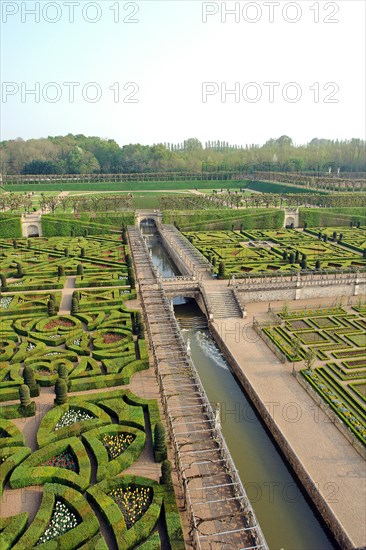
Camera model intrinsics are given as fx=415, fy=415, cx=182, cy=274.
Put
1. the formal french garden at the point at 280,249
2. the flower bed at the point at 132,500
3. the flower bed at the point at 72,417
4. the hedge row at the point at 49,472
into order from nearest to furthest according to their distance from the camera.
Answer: the flower bed at the point at 132,500 → the hedge row at the point at 49,472 → the flower bed at the point at 72,417 → the formal french garden at the point at 280,249

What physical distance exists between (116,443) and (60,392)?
4049 mm

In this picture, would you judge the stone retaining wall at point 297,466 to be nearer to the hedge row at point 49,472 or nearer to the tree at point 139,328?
the tree at point 139,328

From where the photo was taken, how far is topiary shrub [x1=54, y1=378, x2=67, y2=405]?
19.8m

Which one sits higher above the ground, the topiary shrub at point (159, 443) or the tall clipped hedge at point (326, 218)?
the tall clipped hedge at point (326, 218)

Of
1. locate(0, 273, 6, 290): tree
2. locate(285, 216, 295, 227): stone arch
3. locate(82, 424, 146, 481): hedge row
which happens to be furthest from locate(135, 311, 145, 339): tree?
locate(285, 216, 295, 227): stone arch

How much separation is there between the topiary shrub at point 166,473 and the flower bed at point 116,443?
8.71 ft

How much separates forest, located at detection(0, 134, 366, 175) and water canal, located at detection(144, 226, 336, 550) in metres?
111

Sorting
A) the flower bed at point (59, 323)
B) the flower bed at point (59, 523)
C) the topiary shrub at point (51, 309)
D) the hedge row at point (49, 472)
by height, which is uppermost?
the topiary shrub at point (51, 309)

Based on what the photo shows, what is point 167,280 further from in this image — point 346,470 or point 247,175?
point 247,175

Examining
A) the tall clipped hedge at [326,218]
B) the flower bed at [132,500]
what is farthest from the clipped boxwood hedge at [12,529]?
the tall clipped hedge at [326,218]

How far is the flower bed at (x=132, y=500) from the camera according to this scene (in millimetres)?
14297

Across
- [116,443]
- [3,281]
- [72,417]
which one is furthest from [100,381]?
[3,281]

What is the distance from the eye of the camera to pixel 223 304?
113 ft

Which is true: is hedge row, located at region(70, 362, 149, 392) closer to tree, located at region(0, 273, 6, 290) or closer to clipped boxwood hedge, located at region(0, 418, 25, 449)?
clipped boxwood hedge, located at region(0, 418, 25, 449)
